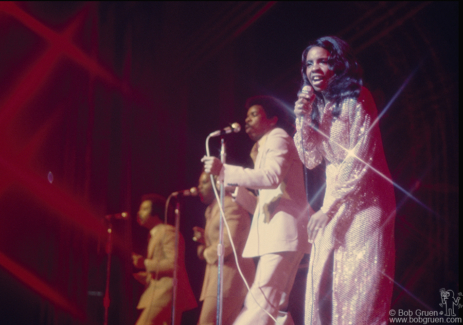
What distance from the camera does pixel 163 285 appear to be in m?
3.61

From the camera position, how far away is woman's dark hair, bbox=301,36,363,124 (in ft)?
6.30

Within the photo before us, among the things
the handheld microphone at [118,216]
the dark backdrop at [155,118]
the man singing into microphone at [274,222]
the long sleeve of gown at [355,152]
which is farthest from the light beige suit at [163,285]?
the long sleeve of gown at [355,152]

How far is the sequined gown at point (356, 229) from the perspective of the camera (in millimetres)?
1741

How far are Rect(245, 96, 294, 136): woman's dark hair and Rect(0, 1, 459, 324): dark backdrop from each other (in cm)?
21

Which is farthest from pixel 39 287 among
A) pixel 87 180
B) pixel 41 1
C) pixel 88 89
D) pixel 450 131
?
pixel 450 131

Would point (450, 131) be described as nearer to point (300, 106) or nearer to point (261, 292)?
point (300, 106)

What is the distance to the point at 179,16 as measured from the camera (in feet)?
13.9

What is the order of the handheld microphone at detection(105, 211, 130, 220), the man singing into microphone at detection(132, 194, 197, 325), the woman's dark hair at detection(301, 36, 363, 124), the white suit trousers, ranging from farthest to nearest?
1. the handheld microphone at detection(105, 211, 130, 220)
2. the man singing into microphone at detection(132, 194, 197, 325)
3. the white suit trousers
4. the woman's dark hair at detection(301, 36, 363, 124)

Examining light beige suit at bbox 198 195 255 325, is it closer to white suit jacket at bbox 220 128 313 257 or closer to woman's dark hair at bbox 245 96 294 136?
white suit jacket at bbox 220 128 313 257

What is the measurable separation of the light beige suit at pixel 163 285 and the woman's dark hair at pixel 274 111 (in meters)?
1.50

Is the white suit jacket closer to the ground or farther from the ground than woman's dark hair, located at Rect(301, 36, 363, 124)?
closer to the ground

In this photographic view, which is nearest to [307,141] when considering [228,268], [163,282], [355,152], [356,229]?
[355,152]

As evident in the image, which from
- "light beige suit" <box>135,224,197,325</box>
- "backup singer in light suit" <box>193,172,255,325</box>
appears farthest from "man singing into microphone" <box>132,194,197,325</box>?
"backup singer in light suit" <box>193,172,255,325</box>

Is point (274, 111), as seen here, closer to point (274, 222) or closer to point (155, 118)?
point (274, 222)
